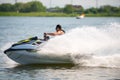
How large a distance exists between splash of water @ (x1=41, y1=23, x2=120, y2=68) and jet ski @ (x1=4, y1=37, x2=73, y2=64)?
8.6 inches

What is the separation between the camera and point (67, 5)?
175625mm

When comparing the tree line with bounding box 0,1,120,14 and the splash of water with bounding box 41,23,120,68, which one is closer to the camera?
the splash of water with bounding box 41,23,120,68

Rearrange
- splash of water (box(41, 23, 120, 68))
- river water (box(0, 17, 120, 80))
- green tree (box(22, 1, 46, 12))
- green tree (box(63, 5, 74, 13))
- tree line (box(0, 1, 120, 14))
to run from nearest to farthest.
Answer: river water (box(0, 17, 120, 80)) < splash of water (box(41, 23, 120, 68)) < tree line (box(0, 1, 120, 14)) < green tree (box(22, 1, 46, 12)) < green tree (box(63, 5, 74, 13))

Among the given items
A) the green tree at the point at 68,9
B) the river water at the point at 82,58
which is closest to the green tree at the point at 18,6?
the green tree at the point at 68,9

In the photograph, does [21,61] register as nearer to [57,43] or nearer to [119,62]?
[57,43]

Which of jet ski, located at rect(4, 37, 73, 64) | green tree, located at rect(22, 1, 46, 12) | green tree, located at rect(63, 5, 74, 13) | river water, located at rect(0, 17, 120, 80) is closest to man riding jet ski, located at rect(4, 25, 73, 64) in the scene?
jet ski, located at rect(4, 37, 73, 64)

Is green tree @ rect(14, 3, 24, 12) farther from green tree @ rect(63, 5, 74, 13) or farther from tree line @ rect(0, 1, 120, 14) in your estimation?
green tree @ rect(63, 5, 74, 13)

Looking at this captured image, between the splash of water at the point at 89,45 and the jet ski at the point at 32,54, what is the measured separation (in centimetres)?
22

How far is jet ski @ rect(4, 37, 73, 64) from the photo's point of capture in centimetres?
2050

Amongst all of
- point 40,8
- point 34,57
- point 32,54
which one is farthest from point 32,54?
point 40,8

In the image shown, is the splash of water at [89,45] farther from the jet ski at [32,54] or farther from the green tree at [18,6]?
the green tree at [18,6]

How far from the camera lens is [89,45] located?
2122 cm

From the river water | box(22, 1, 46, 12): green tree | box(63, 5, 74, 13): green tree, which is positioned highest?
the river water

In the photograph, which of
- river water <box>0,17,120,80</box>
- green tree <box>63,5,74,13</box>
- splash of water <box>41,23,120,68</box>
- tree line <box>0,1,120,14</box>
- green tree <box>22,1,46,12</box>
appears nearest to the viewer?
river water <box>0,17,120,80</box>
